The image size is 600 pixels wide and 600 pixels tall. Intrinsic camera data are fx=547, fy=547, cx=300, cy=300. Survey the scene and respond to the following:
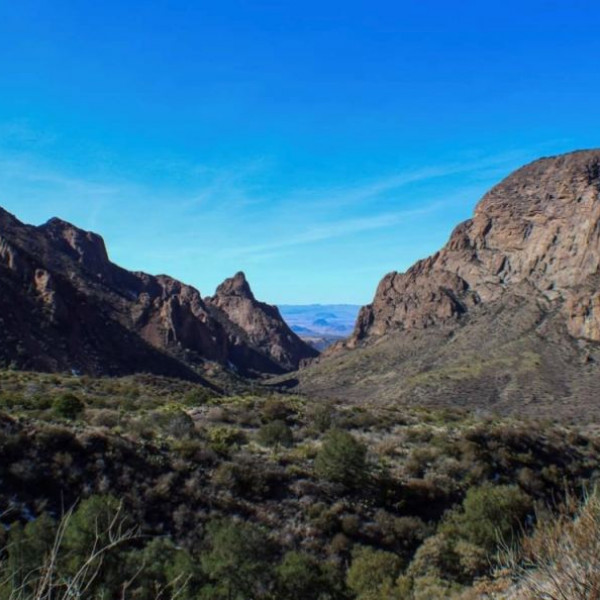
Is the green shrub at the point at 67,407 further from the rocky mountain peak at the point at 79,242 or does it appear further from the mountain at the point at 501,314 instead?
the rocky mountain peak at the point at 79,242

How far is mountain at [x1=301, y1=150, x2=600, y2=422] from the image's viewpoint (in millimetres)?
71125

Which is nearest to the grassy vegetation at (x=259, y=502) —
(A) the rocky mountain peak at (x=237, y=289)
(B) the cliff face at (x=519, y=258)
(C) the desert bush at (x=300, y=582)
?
(C) the desert bush at (x=300, y=582)

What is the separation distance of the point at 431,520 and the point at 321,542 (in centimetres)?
480

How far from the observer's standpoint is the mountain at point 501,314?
233 ft

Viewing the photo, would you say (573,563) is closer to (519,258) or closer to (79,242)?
(519,258)

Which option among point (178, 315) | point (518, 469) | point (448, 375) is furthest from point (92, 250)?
point (518, 469)

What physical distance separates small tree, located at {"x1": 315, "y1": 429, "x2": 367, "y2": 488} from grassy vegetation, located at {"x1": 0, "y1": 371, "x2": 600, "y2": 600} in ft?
0.18

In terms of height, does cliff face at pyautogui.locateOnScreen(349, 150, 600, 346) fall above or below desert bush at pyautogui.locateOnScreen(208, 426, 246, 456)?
above

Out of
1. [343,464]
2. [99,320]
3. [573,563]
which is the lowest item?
[343,464]

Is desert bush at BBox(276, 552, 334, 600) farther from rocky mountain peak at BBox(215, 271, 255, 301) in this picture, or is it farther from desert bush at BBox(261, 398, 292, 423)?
rocky mountain peak at BBox(215, 271, 255, 301)

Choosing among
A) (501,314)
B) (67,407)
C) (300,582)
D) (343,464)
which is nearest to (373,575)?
(300,582)

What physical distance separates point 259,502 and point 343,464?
148 inches

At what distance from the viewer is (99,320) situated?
76.7 metres

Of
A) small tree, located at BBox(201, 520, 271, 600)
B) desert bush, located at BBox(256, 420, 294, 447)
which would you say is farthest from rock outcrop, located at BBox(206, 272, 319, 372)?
small tree, located at BBox(201, 520, 271, 600)
